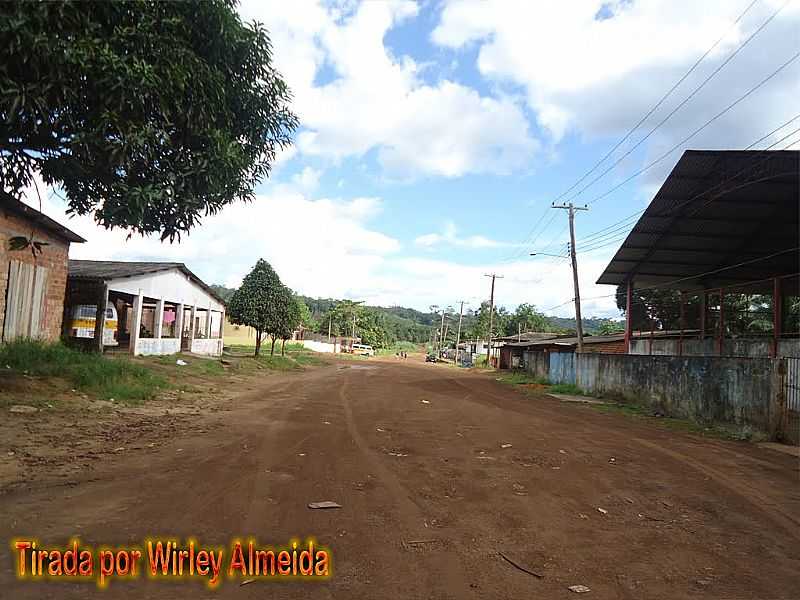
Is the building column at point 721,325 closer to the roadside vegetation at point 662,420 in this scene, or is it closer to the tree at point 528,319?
the roadside vegetation at point 662,420

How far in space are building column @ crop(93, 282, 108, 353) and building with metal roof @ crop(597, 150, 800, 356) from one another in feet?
68.1

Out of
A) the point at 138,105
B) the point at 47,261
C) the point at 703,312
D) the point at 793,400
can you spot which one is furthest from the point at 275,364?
the point at 138,105

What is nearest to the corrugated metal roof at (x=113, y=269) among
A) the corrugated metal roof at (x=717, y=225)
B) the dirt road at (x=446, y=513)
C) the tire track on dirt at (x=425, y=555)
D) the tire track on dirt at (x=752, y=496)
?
the dirt road at (x=446, y=513)

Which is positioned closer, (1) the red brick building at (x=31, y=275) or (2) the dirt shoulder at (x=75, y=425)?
(2) the dirt shoulder at (x=75, y=425)

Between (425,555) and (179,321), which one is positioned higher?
(179,321)

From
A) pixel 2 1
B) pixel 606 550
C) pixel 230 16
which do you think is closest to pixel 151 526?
pixel 606 550

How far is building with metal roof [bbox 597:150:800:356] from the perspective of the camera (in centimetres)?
1783

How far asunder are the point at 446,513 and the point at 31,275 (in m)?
15.0

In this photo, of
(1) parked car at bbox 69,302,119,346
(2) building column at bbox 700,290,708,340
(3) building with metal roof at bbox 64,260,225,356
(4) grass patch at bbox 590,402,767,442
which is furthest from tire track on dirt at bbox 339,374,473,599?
(1) parked car at bbox 69,302,119,346

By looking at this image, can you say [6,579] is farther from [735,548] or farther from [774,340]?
[774,340]

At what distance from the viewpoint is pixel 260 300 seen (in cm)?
3191

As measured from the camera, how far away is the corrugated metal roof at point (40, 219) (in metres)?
14.3

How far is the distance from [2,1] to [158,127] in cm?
204

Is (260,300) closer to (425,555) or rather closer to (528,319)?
(425,555)
